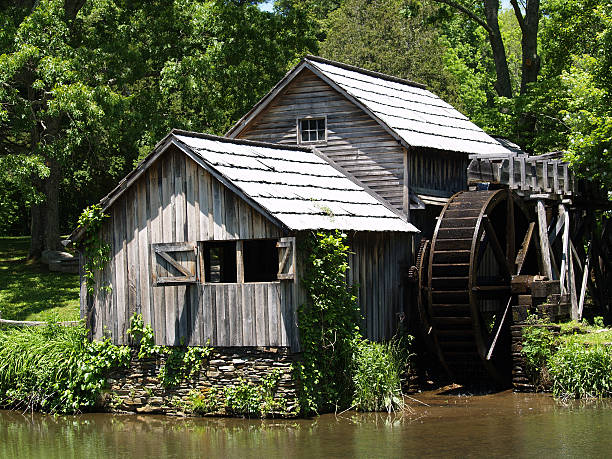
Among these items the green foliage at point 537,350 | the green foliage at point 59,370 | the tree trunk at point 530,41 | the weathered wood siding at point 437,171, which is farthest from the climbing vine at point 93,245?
the tree trunk at point 530,41

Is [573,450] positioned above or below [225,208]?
below

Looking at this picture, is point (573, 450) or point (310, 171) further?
point (310, 171)

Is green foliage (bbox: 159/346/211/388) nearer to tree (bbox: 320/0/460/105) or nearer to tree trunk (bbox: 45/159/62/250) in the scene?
tree trunk (bbox: 45/159/62/250)

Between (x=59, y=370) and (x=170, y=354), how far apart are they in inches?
83.9

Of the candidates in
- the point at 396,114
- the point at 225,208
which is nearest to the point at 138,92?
the point at 396,114

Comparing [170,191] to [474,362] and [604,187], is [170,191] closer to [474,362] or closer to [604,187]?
[474,362]

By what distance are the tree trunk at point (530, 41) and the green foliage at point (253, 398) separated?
19116mm


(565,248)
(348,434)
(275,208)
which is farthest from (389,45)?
(348,434)

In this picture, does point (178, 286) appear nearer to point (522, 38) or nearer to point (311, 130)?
point (311, 130)

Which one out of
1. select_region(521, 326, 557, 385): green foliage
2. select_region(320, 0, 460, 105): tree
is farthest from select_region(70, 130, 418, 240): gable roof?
select_region(320, 0, 460, 105): tree

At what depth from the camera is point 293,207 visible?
1612 cm

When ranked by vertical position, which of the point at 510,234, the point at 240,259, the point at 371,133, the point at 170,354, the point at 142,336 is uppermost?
the point at 371,133

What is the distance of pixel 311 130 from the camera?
20375 millimetres

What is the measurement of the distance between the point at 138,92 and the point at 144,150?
13.1ft
